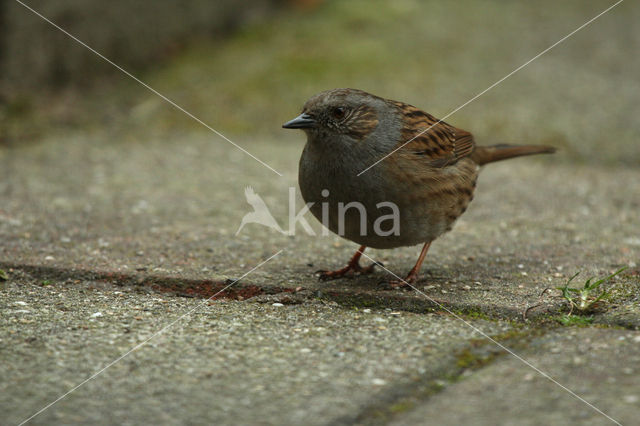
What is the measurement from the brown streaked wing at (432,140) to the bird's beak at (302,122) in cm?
54

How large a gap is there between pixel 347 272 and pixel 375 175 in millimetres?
592

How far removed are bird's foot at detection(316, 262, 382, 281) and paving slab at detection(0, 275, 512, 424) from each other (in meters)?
0.55

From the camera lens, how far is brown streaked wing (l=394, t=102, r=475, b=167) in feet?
14.1

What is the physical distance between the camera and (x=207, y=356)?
2732mm

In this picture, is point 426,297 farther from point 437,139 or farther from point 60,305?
point 60,305

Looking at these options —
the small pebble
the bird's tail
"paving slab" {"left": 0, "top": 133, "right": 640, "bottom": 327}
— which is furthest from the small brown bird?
the small pebble

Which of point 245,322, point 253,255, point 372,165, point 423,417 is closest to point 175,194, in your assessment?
point 253,255

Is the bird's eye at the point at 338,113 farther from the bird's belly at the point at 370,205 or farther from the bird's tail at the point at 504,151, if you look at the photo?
the bird's tail at the point at 504,151

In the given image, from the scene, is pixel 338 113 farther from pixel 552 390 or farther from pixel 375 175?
pixel 552 390

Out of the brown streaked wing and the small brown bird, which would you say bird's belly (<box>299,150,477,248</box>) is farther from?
the brown streaked wing

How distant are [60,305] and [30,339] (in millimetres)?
422

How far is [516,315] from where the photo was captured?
10.4 ft

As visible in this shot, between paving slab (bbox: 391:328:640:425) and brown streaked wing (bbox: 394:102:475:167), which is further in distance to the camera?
brown streaked wing (bbox: 394:102:475:167)

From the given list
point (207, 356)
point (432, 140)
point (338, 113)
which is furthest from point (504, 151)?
point (207, 356)
